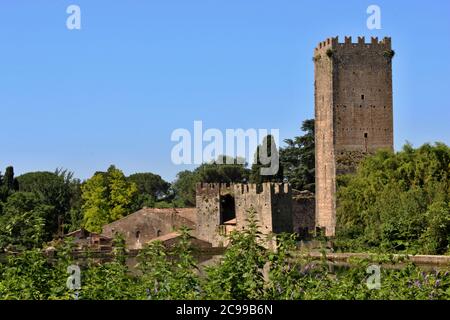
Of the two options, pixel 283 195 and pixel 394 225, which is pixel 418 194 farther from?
pixel 283 195

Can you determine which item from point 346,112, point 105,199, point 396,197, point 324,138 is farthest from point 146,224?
point 396,197

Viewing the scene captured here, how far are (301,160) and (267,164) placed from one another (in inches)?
168

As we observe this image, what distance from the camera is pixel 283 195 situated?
43.5 m

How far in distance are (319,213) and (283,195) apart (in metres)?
3.52

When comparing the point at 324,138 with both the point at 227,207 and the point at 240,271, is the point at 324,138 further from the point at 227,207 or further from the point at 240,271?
the point at 240,271

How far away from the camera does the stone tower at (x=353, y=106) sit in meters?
45.1

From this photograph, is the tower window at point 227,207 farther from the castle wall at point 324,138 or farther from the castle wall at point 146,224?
the castle wall at point 324,138

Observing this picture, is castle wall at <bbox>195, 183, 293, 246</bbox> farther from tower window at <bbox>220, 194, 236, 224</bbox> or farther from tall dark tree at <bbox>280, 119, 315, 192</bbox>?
tall dark tree at <bbox>280, 119, 315, 192</bbox>

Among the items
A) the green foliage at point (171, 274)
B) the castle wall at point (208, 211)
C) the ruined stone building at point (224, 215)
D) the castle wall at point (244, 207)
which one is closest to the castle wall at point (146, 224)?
the ruined stone building at point (224, 215)

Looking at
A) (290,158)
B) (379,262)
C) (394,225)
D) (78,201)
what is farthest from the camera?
(78,201)

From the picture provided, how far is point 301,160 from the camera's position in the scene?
197 ft

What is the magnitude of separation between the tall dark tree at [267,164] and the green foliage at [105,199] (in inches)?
357

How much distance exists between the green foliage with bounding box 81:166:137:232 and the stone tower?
18.7 m


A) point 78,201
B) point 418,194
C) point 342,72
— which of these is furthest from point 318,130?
point 78,201
